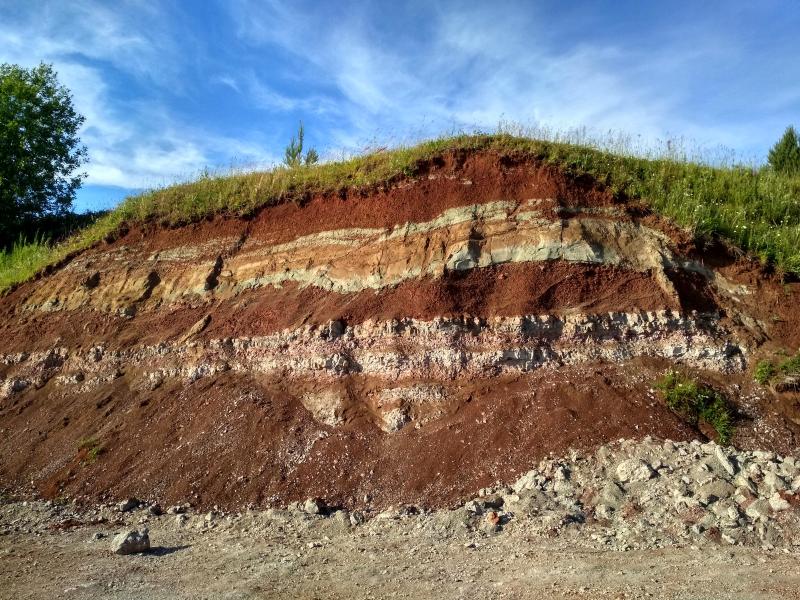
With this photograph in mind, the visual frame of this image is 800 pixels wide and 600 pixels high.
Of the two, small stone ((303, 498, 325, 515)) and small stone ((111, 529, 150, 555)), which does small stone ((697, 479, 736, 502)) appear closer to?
small stone ((303, 498, 325, 515))

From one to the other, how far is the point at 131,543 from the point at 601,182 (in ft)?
33.8

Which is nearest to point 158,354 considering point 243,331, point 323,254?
point 243,331

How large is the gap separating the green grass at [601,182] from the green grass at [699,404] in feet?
11.6

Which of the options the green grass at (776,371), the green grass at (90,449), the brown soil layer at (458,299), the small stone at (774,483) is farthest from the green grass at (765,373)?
the green grass at (90,449)

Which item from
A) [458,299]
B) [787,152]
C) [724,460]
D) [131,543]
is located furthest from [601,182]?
[787,152]

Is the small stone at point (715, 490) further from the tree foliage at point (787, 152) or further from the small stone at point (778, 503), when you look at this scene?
the tree foliage at point (787, 152)

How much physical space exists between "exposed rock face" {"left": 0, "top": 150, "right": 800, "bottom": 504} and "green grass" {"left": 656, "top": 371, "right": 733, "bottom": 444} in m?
0.27

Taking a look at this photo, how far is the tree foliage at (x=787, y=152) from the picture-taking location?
20072mm

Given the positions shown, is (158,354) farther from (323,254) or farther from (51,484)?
(323,254)

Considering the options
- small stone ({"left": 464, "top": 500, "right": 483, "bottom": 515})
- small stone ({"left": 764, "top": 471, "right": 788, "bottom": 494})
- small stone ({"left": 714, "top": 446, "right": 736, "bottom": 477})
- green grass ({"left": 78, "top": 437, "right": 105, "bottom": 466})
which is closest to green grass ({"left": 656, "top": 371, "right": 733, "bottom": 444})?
small stone ({"left": 714, "top": 446, "right": 736, "bottom": 477})

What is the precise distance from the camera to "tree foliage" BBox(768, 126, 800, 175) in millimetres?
20072

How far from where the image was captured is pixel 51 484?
10.4m

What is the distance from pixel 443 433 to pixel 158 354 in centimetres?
696

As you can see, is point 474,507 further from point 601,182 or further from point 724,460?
point 601,182
